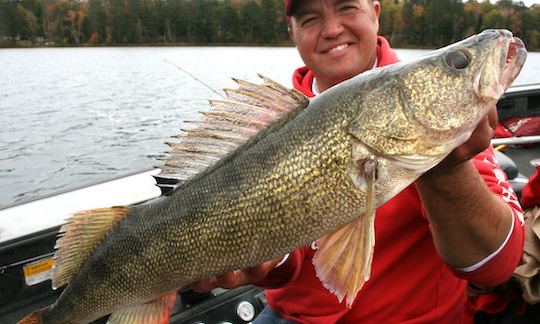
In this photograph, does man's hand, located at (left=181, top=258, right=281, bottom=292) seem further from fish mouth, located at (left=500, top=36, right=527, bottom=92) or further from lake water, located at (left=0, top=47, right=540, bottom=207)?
lake water, located at (left=0, top=47, right=540, bottom=207)

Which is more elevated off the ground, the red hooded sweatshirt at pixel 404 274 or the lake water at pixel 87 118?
the red hooded sweatshirt at pixel 404 274

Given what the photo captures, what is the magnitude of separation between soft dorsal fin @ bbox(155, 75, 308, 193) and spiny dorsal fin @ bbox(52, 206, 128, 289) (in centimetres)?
44

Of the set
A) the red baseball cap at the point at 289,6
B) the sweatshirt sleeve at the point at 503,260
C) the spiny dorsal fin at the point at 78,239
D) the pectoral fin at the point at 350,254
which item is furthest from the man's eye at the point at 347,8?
the spiny dorsal fin at the point at 78,239

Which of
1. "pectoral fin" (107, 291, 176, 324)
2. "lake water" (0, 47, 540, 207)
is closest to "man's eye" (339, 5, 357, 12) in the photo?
"lake water" (0, 47, 540, 207)

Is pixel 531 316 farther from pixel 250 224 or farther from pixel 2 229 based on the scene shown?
pixel 2 229

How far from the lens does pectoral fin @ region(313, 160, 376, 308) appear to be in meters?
1.75

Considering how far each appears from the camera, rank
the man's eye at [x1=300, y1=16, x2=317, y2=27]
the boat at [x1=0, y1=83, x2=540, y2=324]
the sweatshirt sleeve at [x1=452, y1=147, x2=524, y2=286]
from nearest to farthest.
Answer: the sweatshirt sleeve at [x1=452, y1=147, x2=524, y2=286], the man's eye at [x1=300, y1=16, x2=317, y2=27], the boat at [x1=0, y1=83, x2=540, y2=324]

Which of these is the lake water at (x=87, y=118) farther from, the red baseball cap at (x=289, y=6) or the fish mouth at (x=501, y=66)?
the fish mouth at (x=501, y=66)

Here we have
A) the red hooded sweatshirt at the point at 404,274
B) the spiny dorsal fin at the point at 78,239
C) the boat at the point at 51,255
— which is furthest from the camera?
the boat at the point at 51,255

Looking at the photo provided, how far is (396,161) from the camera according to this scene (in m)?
1.75

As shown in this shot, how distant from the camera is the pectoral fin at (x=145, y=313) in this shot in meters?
2.22

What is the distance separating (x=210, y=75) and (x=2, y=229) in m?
21.4

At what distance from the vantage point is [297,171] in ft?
5.97

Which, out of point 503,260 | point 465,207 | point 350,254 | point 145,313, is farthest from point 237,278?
point 503,260
